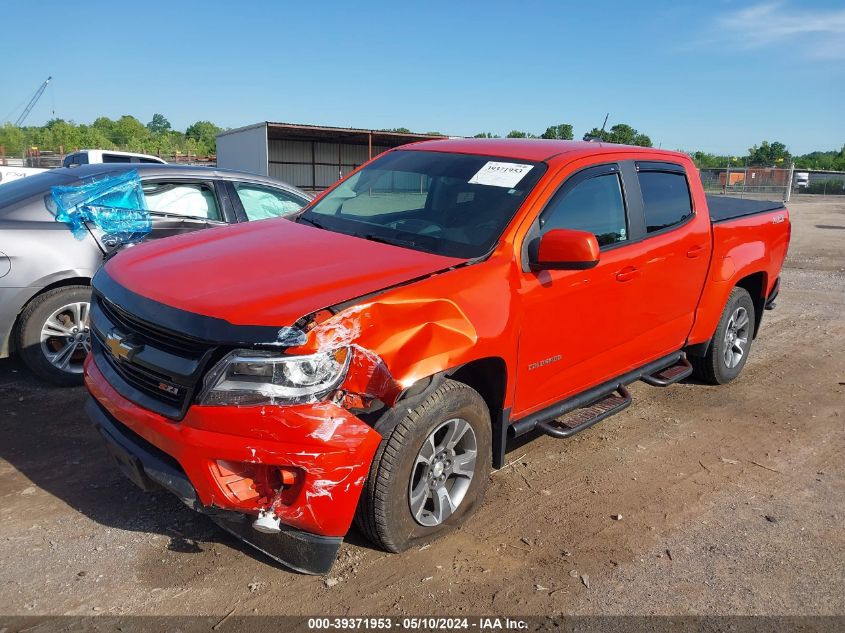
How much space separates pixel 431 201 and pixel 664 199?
5.66 feet

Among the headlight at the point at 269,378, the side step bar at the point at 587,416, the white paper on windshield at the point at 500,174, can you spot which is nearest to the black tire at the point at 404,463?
the headlight at the point at 269,378

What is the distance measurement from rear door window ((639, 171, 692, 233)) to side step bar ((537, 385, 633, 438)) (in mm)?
1106

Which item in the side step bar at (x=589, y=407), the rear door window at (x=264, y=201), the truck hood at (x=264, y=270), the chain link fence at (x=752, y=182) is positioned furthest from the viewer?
the chain link fence at (x=752, y=182)

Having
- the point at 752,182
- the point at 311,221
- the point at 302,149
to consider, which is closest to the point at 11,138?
the point at 302,149

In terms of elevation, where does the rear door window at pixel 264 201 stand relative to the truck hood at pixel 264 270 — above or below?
above

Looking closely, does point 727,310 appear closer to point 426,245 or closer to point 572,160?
point 572,160

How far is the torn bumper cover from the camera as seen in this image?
8.39 ft

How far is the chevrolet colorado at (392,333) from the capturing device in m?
2.60

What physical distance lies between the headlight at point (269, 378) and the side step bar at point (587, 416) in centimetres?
156

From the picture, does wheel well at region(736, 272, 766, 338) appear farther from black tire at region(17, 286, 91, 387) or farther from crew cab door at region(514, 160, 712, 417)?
black tire at region(17, 286, 91, 387)

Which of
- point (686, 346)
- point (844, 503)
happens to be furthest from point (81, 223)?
point (844, 503)

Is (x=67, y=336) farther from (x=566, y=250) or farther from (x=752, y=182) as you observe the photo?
(x=752, y=182)

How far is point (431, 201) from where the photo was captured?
3955 mm

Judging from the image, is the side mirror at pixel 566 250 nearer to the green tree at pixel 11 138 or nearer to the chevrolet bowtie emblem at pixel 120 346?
the chevrolet bowtie emblem at pixel 120 346
